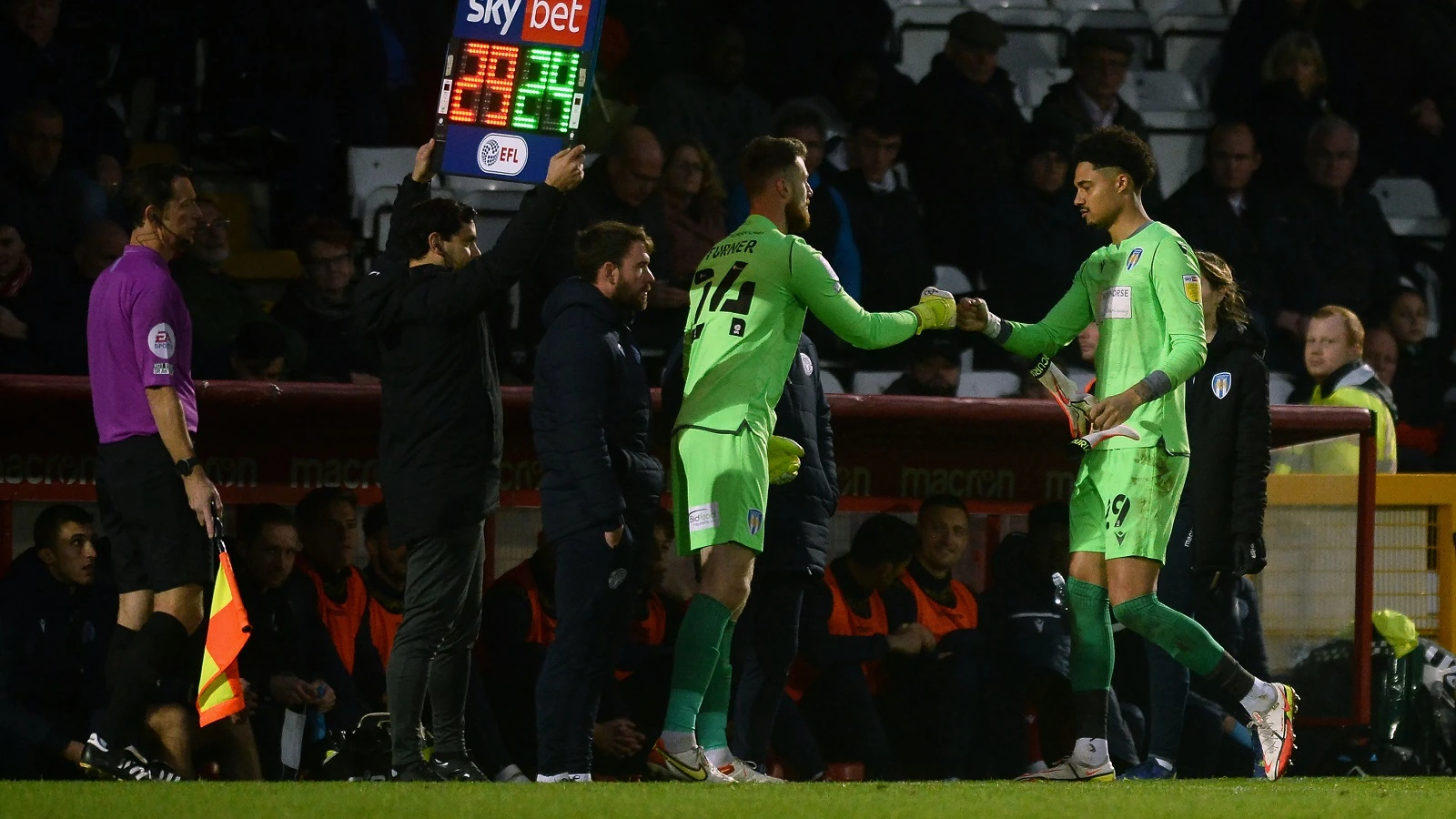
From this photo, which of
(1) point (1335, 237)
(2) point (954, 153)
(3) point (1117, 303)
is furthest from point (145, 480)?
(1) point (1335, 237)

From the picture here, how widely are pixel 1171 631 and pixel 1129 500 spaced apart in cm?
43

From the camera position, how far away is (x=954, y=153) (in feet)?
37.1

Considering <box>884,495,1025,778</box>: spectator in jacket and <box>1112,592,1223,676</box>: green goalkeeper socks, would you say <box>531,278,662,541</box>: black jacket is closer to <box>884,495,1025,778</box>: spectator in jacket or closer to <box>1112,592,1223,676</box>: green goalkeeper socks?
<box>1112,592,1223,676</box>: green goalkeeper socks

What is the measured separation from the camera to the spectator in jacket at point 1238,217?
11539 millimetres

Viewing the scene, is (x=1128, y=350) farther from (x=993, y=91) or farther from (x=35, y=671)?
(x=993, y=91)

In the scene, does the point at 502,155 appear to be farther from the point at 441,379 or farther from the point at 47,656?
the point at 47,656

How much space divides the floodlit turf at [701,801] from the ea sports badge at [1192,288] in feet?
5.02

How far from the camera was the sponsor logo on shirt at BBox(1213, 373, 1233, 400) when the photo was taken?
24.0 feet

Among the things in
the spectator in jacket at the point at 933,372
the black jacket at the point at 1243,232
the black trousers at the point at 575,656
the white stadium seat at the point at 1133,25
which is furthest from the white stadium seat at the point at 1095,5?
the black trousers at the point at 575,656

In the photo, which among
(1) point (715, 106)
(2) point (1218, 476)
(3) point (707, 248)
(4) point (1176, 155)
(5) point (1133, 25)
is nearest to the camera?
(2) point (1218, 476)

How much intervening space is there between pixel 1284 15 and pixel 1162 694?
683 cm

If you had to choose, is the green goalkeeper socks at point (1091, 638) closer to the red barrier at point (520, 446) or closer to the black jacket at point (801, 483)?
the black jacket at point (801, 483)

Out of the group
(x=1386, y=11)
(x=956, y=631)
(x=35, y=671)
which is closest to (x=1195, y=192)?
(x=1386, y=11)

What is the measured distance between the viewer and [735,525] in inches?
243
